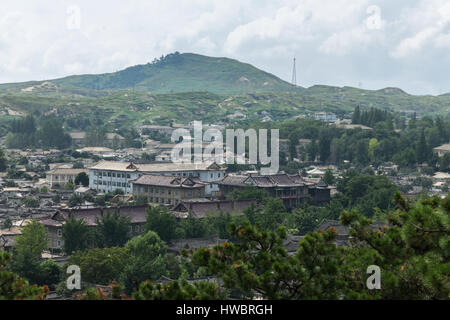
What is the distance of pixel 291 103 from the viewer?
132750 millimetres

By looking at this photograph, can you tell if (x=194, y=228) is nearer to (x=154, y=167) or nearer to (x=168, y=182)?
(x=168, y=182)

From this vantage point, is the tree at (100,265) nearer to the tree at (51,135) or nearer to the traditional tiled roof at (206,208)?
the traditional tiled roof at (206,208)

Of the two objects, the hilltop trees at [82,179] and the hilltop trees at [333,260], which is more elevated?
the hilltop trees at [333,260]

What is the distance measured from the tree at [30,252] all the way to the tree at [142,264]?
3315 mm

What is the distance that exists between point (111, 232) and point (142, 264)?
746cm

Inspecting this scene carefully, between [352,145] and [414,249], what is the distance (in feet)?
198

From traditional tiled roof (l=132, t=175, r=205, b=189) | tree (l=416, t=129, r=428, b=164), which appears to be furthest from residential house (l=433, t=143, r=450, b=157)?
traditional tiled roof (l=132, t=175, r=205, b=189)

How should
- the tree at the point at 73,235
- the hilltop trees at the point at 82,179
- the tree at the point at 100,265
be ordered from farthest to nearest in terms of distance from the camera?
the hilltop trees at the point at 82,179, the tree at the point at 73,235, the tree at the point at 100,265

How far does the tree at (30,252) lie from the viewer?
23.9 meters

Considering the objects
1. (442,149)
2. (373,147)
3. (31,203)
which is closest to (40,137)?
(373,147)

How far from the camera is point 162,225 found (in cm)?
3109

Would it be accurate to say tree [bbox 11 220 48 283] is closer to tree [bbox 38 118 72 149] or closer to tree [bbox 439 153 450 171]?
tree [bbox 439 153 450 171]

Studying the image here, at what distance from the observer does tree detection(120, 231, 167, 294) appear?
22562 mm

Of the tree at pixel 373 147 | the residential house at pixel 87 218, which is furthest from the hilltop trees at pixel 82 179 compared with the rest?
the tree at pixel 373 147
